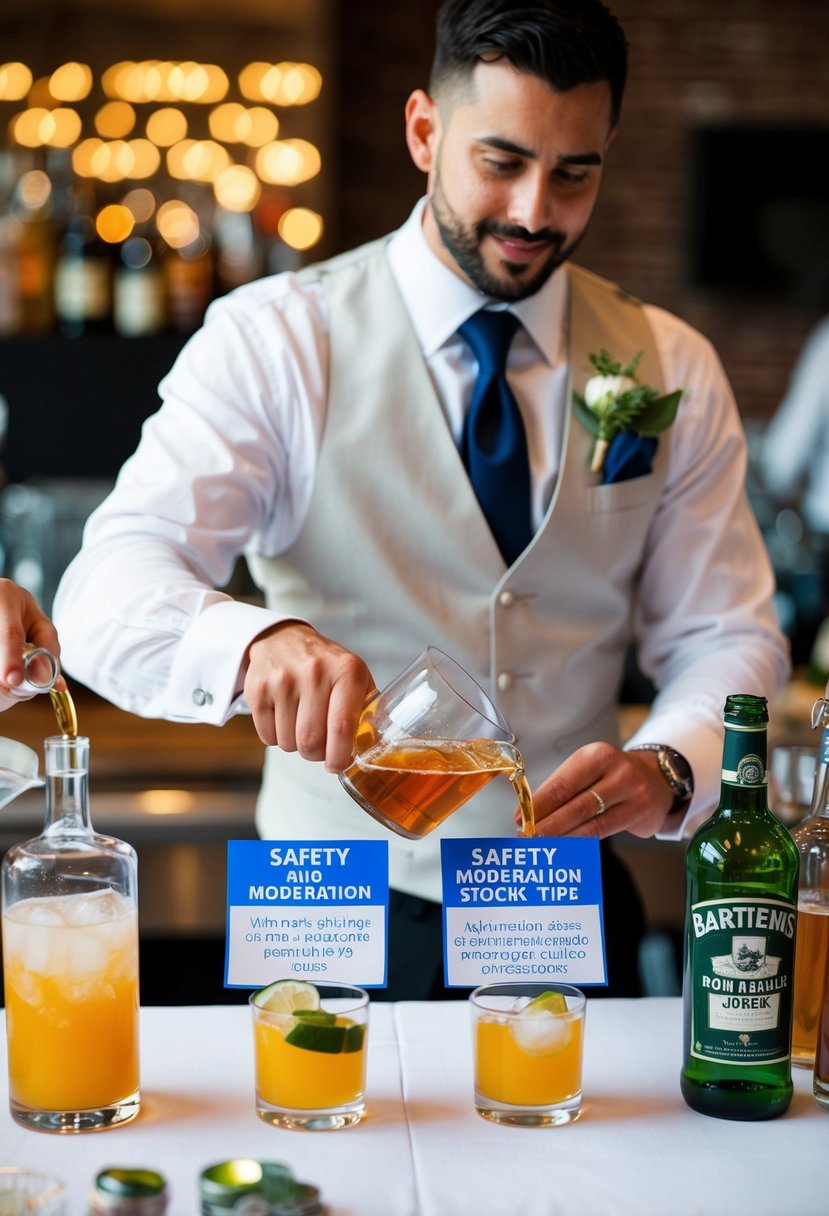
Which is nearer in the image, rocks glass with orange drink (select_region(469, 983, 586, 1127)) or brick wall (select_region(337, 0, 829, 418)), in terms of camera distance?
rocks glass with orange drink (select_region(469, 983, 586, 1127))

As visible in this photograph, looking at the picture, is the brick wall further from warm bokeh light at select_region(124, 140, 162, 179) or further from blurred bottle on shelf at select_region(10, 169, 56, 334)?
blurred bottle on shelf at select_region(10, 169, 56, 334)

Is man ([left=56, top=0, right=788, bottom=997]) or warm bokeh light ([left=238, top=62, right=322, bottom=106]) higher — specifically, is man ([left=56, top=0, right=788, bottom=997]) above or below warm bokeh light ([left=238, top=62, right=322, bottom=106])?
below

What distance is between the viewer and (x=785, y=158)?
567 cm

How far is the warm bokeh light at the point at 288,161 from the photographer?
3.78 metres

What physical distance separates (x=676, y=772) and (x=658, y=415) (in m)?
0.51

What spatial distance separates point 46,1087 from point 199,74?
10.5 feet

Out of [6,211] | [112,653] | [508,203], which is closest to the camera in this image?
[112,653]

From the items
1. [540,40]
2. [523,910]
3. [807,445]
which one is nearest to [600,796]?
[523,910]

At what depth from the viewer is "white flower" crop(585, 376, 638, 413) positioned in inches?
70.1

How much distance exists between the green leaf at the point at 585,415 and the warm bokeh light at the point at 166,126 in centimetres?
236

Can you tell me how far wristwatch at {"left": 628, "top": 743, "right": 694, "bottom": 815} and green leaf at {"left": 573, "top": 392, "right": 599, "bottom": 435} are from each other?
0.45 meters

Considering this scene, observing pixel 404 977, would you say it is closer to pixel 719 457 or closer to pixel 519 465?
pixel 519 465

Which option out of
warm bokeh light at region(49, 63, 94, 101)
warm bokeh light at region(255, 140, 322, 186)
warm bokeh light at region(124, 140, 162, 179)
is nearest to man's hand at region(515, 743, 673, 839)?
warm bokeh light at region(255, 140, 322, 186)

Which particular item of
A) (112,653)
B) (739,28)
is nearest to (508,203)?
(112,653)
